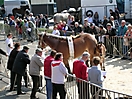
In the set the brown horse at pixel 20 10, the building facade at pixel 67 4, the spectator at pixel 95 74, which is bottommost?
the spectator at pixel 95 74

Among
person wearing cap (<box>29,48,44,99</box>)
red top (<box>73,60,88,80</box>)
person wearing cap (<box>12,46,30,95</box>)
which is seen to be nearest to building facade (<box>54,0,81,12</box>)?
person wearing cap (<box>12,46,30,95</box>)

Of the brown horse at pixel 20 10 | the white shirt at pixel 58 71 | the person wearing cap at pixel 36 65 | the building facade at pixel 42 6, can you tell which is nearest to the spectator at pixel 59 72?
the white shirt at pixel 58 71

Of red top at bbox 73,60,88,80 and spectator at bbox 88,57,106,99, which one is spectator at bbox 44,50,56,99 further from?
spectator at bbox 88,57,106,99

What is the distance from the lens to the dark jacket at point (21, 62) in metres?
10.4

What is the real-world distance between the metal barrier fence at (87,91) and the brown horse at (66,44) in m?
3.09

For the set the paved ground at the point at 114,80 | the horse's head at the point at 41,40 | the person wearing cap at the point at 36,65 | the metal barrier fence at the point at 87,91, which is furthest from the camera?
the horse's head at the point at 41,40

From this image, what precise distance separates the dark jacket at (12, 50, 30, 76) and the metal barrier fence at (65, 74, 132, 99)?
1874 mm

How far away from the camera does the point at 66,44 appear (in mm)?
12625

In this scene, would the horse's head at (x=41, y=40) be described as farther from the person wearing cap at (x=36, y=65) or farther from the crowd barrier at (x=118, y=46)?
the crowd barrier at (x=118, y=46)

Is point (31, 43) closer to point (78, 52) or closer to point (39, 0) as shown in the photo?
point (78, 52)

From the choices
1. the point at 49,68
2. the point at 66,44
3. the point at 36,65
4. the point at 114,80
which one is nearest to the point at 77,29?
the point at 66,44

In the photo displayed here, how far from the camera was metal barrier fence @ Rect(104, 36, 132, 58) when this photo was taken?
15.3m

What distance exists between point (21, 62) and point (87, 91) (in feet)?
10.4

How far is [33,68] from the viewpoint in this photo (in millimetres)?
9953
